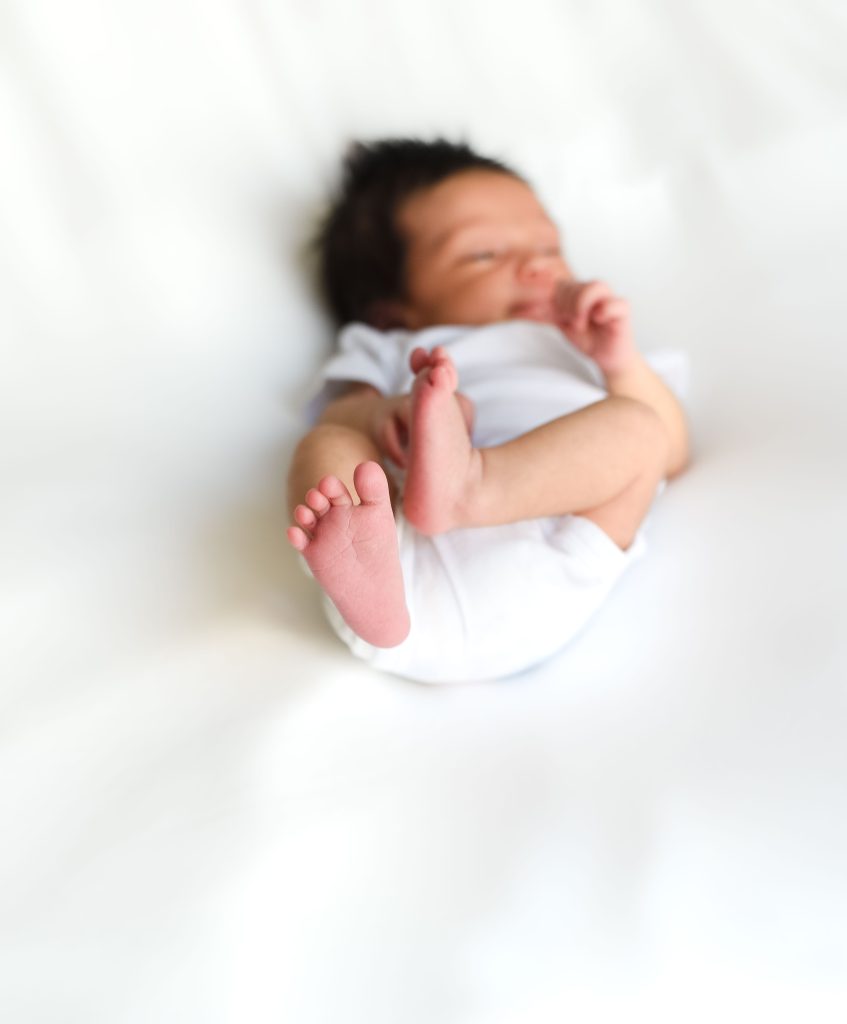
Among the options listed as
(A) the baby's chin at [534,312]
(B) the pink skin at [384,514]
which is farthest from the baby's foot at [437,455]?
(A) the baby's chin at [534,312]

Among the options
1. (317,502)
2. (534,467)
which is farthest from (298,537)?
(534,467)

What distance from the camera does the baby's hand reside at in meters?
1.15

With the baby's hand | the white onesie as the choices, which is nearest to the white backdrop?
the white onesie

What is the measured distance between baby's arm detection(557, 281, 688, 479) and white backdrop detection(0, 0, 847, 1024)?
0.15 ft

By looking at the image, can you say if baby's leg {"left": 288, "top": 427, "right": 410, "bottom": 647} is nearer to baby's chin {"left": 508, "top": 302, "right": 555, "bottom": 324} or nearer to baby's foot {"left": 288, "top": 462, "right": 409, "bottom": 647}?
baby's foot {"left": 288, "top": 462, "right": 409, "bottom": 647}

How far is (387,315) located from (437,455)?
25.8 inches

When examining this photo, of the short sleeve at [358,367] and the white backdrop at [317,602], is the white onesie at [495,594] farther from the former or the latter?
the short sleeve at [358,367]

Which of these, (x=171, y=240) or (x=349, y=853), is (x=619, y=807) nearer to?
(x=349, y=853)

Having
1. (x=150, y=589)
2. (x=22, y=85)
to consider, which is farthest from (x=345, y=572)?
(x=22, y=85)

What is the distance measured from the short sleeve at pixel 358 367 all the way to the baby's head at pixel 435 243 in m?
0.10

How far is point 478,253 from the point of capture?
56.2 inches

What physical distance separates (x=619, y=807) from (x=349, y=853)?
21cm

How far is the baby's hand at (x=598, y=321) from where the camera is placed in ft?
3.77

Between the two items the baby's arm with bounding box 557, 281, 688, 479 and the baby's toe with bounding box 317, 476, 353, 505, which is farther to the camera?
the baby's arm with bounding box 557, 281, 688, 479
